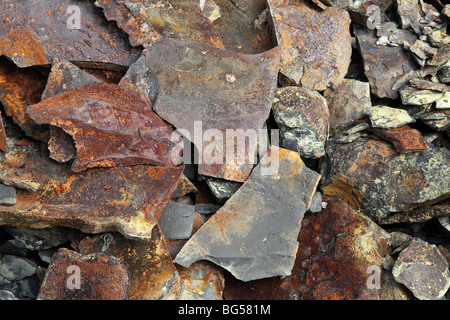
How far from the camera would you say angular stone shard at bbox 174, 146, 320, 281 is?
260cm

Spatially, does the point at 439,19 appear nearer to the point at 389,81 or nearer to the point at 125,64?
the point at 389,81

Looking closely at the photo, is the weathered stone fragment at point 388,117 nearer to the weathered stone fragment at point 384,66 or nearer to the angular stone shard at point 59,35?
the weathered stone fragment at point 384,66

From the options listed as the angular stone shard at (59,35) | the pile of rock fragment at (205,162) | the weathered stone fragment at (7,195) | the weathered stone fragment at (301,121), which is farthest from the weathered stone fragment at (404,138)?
the weathered stone fragment at (7,195)

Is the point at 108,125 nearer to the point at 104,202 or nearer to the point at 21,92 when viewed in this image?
the point at 104,202

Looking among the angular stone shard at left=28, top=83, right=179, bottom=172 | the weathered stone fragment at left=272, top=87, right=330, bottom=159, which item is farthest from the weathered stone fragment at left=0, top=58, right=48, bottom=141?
the weathered stone fragment at left=272, top=87, right=330, bottom=159

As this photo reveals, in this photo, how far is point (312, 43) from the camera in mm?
3340

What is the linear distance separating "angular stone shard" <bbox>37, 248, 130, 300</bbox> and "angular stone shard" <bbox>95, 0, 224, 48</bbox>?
4.99ft

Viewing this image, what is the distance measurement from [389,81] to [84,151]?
2.31 m

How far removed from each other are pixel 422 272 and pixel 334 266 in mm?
512

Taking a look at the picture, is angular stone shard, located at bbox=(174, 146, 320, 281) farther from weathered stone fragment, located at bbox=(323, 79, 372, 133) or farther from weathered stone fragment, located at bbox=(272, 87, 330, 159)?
weathered stone fragment, located at bbox=(323, 79, 372, 133)

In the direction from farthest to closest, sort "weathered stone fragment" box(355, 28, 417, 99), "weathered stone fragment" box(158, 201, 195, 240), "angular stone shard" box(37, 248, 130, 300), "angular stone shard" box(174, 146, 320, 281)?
"weathered stone fragment" box(355, 28, 417, 99)
"weathered stone fragment" box(158, 201, 195, 240)
"angular stone shard" box(174, 146, 320, 281)
"angular stone shard" box(37, 248, 130, 300)

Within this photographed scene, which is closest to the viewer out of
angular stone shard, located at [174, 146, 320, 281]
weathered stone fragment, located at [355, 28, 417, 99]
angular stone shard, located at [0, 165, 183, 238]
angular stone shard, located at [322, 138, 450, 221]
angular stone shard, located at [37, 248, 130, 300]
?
angular stone shard, located at [37, 248, 130, 300]

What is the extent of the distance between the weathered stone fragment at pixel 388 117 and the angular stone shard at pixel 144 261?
167 centimetres

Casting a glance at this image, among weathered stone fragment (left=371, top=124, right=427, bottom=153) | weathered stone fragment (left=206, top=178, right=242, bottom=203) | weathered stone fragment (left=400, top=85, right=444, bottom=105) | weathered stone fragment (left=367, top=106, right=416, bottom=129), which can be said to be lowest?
weathered stone fragment (left=206, top=178, right=242, bottom=203)
